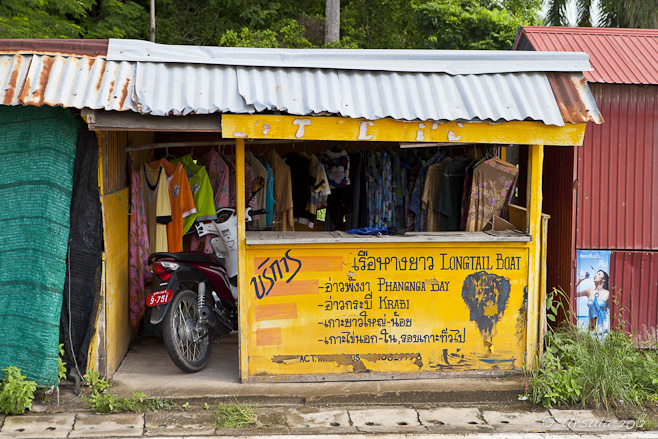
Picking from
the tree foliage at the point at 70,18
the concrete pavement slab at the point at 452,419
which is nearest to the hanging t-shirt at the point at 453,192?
the concrete pavement slab at the point at 452,419

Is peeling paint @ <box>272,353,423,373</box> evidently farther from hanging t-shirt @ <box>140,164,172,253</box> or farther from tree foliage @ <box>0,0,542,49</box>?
tree foliage @ <box>0,0,542,49</box>

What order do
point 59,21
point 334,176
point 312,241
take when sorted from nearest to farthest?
1. point 312,241
2. point 334,176
3. point 59,21

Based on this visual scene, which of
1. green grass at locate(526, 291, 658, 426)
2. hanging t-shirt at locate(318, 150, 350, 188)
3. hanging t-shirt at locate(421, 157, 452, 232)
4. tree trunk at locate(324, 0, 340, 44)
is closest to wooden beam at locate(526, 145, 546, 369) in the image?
green grass at locate(526, 291, 658, 426)

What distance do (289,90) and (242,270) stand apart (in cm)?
154

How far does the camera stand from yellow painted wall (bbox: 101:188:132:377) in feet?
17.3

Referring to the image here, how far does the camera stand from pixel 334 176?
7.57 m

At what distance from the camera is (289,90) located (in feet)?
16.7

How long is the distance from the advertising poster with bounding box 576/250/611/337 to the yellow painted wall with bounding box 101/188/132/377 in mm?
4369

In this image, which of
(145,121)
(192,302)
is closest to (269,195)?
(192,302)

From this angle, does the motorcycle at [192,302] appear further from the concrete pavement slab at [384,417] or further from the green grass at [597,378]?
the green grass at [597,378]

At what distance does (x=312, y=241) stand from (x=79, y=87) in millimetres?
2183

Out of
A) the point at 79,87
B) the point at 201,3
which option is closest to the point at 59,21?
the point at 201,3

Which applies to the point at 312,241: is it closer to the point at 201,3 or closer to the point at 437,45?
the point at 437,45

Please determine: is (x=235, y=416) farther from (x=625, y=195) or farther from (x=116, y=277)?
(x=625, y=195)
